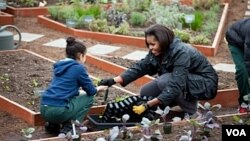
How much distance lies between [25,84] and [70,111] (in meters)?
1.83

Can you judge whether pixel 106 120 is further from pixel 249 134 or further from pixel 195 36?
pixel 195 36

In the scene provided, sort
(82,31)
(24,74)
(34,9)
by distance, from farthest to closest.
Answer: (34,9)
(82,31)
(24,74)

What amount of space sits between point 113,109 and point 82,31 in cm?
460

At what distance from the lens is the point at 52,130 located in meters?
6.68

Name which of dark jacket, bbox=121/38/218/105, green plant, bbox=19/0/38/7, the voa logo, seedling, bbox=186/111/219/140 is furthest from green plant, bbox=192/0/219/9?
the voa logo

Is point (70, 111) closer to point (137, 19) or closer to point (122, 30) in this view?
point (122, 30)

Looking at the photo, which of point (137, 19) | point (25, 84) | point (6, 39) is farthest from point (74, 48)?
point (137, 19)

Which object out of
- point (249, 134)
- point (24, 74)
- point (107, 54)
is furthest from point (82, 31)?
point (249, 134)

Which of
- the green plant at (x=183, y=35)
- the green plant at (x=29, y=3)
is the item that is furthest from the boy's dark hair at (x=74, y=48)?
the green plant at (x=29, y=3)

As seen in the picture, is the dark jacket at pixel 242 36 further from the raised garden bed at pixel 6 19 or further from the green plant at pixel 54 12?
the raised garden bed at pixel 6 19

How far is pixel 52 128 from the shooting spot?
21.9 ft

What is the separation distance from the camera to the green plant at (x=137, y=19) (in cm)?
1152

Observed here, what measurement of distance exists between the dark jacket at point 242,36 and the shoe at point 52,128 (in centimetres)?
199

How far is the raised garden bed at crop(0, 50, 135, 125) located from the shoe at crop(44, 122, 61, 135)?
289mm
